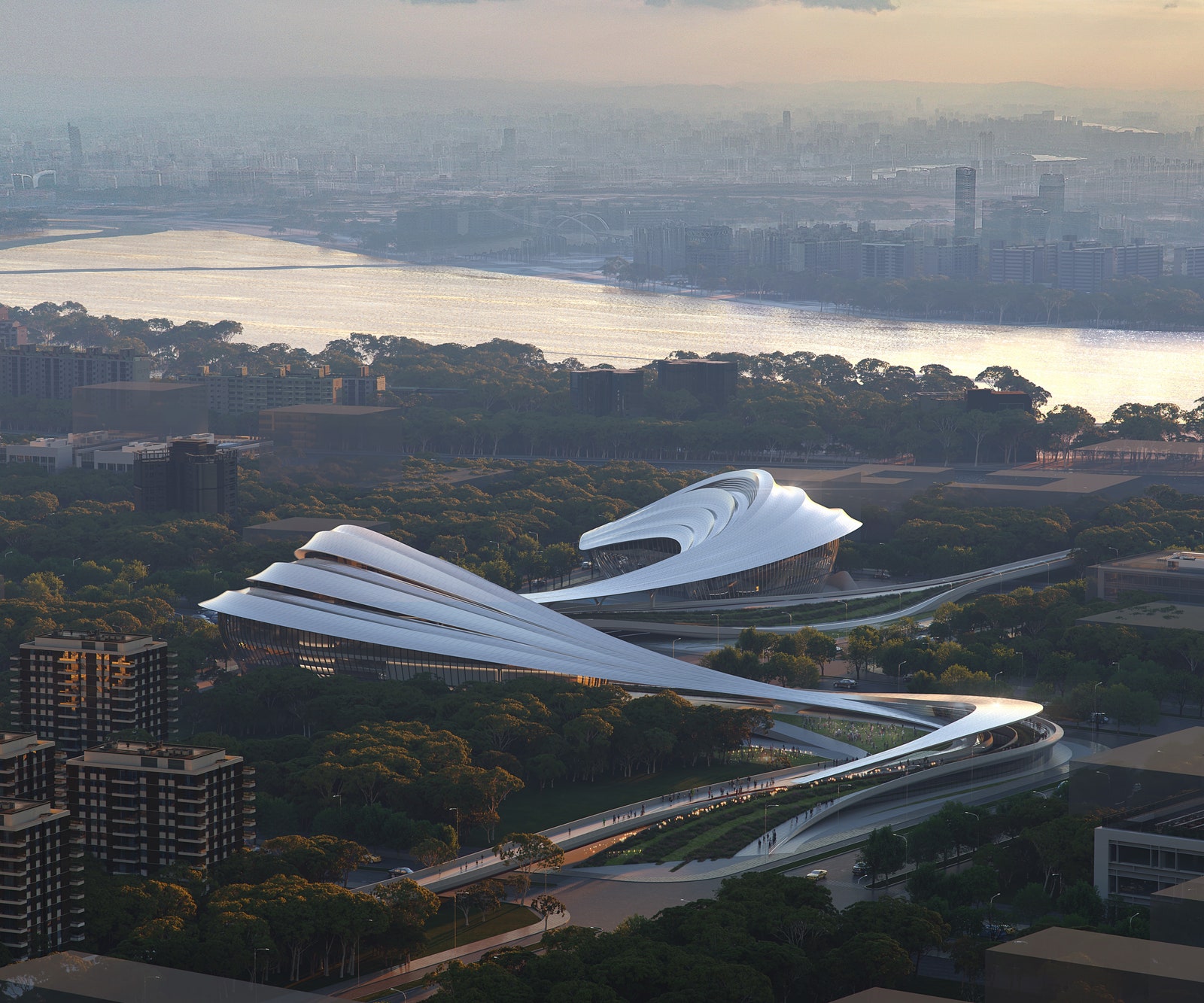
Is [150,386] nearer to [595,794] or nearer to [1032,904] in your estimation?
[595,794]

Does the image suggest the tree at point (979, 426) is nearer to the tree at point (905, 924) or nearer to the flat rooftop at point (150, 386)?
the flat rooftop at point (150, 386)

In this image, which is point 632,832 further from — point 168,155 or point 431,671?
point 168,155

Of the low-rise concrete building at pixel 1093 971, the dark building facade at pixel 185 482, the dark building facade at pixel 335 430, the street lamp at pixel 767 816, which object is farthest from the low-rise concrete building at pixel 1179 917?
the dark building facade at pixel 335 430

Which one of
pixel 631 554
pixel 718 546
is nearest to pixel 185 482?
pixel 631 554

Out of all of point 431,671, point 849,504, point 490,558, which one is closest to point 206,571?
point 490,558

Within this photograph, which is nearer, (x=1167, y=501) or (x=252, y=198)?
(x=1167, y=501)
